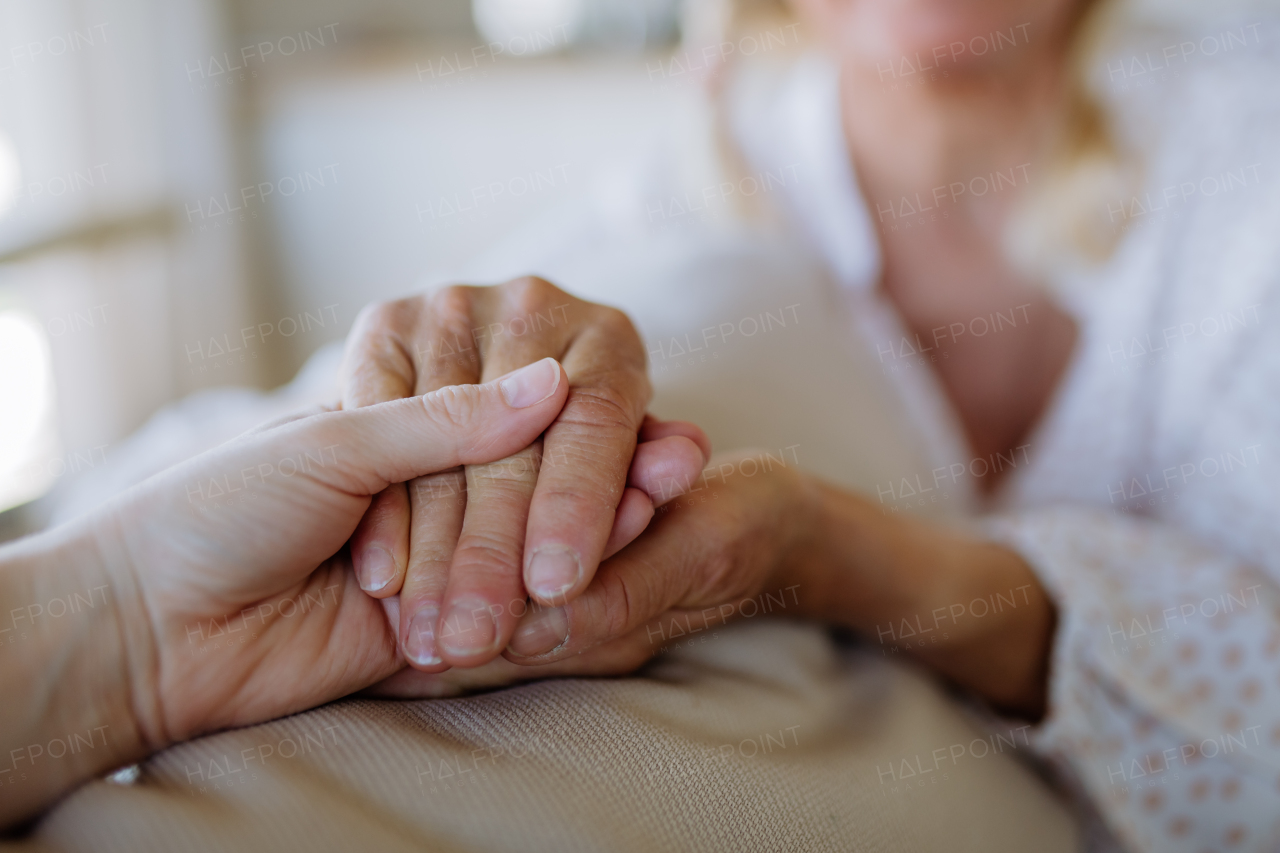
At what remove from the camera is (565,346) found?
593mm

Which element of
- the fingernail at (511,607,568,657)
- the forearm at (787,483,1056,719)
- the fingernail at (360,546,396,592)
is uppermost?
the fingernail at (360,546,396,592)

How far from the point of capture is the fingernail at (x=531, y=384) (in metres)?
0.49

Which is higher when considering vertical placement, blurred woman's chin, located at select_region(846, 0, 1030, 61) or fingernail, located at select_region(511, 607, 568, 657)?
blurred woman's chin, located at select_region(846, 0, 1030, 61)

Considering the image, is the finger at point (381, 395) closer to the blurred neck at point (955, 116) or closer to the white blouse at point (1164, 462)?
the white blouse at point (1164, 462)

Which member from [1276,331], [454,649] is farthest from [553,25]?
[454,649]

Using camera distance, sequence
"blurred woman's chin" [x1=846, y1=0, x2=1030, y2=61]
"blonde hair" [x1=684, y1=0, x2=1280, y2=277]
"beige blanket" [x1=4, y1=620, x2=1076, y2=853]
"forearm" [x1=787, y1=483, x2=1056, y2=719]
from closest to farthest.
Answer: "beige blanket" [x1=4, y1=620, x2=1076, y2=853]
"forearm" [x1=787, y1=483, x2=1056, y2=719]
"blurred woman's chin" [x1=846, y1=0, x2=1030, y2=61]
"blonde hair" [x1=684, y1=0, x2=1280, y2=277]

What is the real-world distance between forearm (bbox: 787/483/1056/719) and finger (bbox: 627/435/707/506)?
0.14m

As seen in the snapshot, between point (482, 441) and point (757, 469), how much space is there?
7.3 inches

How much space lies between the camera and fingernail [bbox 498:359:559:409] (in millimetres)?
493

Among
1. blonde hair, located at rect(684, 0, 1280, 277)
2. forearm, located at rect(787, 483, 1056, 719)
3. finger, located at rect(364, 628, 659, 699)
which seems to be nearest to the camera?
finger, located at rect(364, 628, 659, 699)

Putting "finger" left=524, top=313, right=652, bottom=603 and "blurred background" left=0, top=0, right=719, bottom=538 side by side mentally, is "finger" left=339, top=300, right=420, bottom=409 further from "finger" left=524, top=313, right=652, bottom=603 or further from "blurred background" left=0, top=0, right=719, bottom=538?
"blurred background" left=0, top=0, right=719, bottom=538

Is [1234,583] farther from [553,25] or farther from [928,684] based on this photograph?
[553,25]

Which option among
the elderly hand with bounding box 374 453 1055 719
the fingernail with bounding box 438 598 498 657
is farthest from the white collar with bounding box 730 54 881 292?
the fingernail with bounding box 438 598 498 657

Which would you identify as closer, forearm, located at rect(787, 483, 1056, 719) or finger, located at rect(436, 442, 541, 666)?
finger, located at rect(436, 442, 541, 666)
